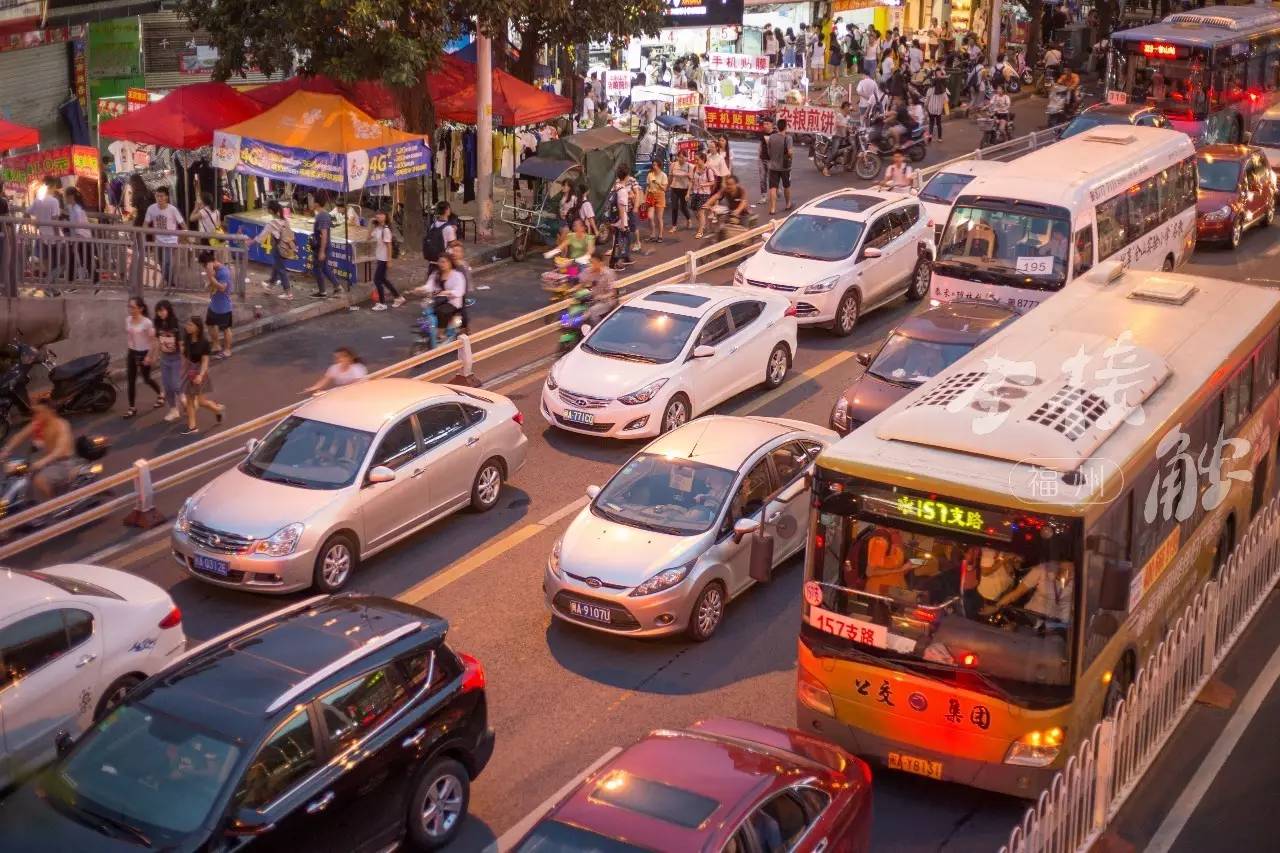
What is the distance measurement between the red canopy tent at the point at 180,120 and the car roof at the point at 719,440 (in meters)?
14.7

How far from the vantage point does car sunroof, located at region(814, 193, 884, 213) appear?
22562 mm

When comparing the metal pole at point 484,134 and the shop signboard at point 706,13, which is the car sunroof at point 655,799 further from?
the shop signboard at point 706,13

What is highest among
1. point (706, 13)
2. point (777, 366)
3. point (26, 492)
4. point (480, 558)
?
point (706, 13)

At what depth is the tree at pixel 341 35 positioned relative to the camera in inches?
963

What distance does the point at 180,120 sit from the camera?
85.6ft

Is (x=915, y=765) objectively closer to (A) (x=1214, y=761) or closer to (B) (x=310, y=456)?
(A) (x=1214, y=761)

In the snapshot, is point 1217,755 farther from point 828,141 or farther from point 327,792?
point 828,141

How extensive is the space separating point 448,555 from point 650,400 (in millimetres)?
3546

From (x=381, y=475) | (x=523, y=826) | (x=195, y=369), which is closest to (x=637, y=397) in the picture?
(x=381, y=475)

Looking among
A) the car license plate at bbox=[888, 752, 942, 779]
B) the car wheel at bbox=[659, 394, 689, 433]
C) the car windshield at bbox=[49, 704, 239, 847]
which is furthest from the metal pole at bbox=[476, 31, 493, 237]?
the car windshield at bbox=[49, 704, 239, 847]

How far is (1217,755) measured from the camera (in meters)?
11.3

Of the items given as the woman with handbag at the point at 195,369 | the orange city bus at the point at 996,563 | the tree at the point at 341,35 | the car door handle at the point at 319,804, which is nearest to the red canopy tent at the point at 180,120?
the tree at the point at 341,35

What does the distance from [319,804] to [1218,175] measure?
75.8 ft

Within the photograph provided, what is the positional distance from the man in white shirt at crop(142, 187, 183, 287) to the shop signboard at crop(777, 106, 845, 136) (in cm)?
1471
